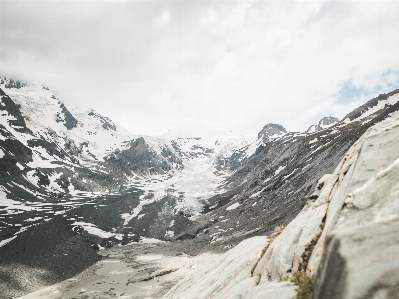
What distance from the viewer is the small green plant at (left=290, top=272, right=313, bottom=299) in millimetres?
5836

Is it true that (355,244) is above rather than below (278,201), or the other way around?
above

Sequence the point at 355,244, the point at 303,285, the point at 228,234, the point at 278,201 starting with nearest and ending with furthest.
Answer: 1. the point at 355,244
2. the point at 303,285
3. the point at 228,234
4. the point at 278,201

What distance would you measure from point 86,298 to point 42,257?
95.1 ft

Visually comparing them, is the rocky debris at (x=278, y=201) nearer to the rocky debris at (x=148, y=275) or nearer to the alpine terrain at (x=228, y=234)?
the alpine terrain at (x=228, y=234)

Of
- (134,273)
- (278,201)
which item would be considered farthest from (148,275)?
(278,201)

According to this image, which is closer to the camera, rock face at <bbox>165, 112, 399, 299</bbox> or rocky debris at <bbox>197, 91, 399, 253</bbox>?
rock face at <bbox>165, 112, 399, 299</bbox>

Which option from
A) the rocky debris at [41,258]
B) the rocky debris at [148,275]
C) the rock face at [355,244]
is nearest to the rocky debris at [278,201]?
the rocky debris at [148,275]

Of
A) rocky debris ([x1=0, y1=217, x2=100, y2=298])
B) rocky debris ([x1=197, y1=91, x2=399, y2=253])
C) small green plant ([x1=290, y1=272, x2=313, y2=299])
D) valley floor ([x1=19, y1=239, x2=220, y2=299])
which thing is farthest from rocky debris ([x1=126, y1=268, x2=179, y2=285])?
small green plant ([x1=290, y1=272, x2=313, y2=299])

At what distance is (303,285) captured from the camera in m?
6.06

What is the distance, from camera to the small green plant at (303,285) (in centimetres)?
584

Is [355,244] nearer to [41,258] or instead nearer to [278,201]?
[41,258]

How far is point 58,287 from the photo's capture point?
64.9 meters

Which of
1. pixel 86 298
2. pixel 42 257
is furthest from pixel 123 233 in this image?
pixel 86 298

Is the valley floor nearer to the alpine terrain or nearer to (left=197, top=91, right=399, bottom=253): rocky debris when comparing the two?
the alpine terrain
